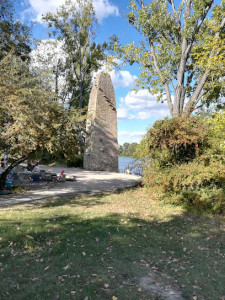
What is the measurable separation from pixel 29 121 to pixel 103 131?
12658mm

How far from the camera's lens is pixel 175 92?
1220 centimetres

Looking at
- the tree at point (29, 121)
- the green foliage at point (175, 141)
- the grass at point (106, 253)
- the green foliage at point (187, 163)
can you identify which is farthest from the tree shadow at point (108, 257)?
the green foliage at point (175, 141)

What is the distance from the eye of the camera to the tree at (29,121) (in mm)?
8055

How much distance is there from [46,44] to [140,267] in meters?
29.9

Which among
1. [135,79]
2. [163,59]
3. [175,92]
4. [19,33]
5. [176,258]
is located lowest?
[176,258]

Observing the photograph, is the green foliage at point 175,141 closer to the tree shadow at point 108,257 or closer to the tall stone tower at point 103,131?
the tree shadow at point 108,257

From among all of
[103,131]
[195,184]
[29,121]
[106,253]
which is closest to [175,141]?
[195,184]

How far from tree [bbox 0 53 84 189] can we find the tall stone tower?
10295mm

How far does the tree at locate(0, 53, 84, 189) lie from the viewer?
8.05m

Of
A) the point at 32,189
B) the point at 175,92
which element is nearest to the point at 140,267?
the point at 32,189

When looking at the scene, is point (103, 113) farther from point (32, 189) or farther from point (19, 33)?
point (32, 189)

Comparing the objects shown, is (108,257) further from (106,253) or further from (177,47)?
(177,47)

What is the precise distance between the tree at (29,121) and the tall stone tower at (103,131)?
10295 mm

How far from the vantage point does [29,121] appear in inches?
323
